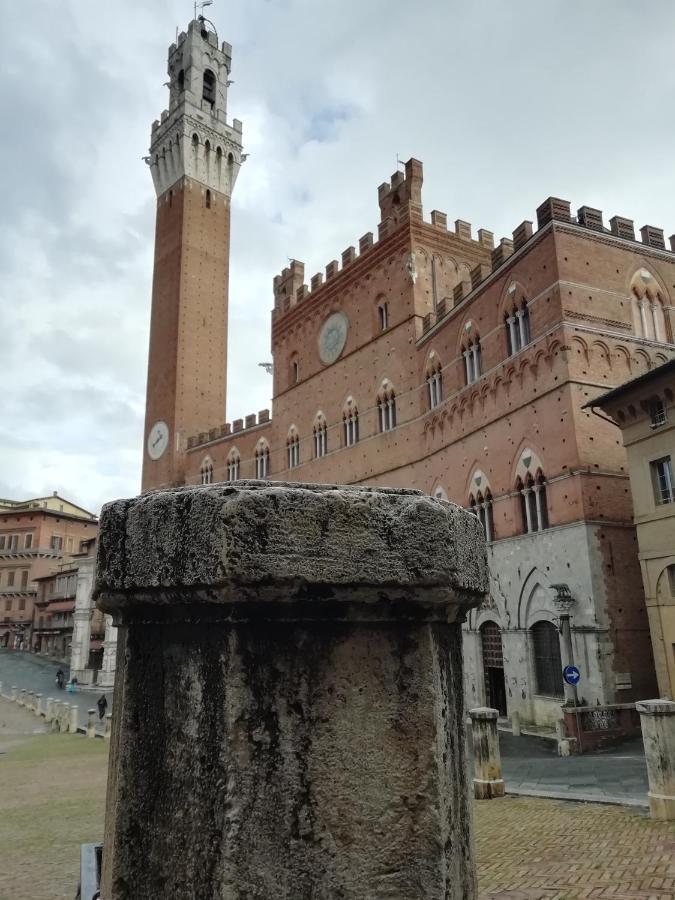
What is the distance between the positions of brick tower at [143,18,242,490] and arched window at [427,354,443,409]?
59.1 ft

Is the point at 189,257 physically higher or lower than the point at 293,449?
higher

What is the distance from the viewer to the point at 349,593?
1726 millimetres

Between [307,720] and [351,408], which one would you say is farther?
[351,408]

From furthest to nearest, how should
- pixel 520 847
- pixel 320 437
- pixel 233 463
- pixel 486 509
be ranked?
pixel 233 463, pixel 320 437, pixel 486 509, pixel 520 847

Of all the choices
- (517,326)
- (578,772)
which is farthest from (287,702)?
(517,326)

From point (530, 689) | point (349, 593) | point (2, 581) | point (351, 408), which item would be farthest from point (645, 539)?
point (2, 581)

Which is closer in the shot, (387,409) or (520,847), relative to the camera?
(520,847)

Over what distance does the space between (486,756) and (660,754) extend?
2.51m

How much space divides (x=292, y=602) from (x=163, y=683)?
1.38 feet

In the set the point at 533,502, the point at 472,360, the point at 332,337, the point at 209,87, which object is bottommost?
the point at 533,502

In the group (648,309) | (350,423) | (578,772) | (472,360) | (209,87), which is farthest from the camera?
(209,87)

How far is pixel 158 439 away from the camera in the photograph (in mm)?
38875

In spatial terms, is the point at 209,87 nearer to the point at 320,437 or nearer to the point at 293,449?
the point at 293,449

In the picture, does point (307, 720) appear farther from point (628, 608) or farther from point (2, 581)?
point (2, 581)
